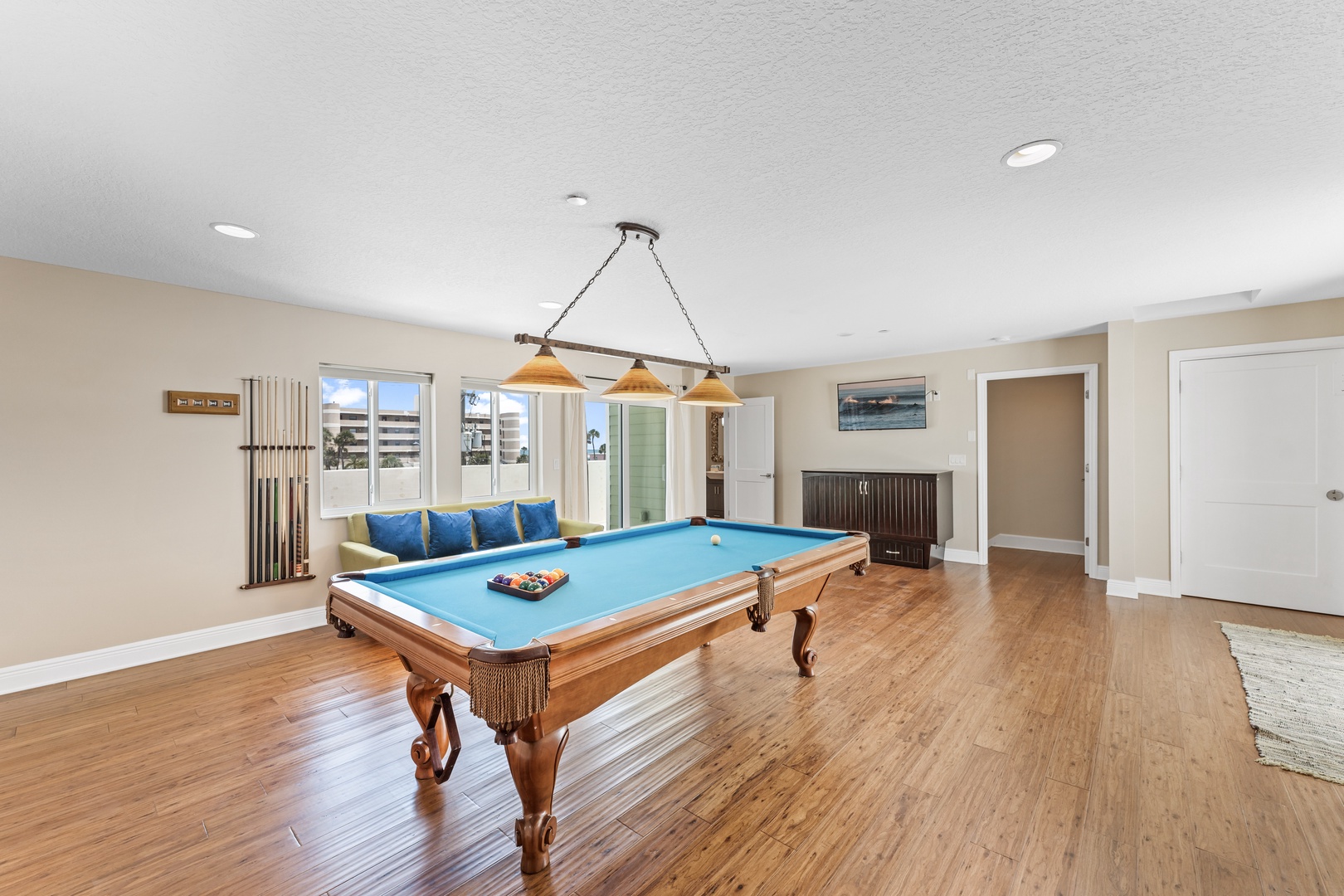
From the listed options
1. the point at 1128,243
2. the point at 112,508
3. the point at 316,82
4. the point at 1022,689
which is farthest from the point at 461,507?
the point at 1128,243

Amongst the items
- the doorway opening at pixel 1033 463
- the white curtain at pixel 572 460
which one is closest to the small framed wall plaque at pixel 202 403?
the white curtain at pixel 572 460

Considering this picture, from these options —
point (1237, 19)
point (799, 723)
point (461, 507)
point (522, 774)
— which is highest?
point (1237, 19)

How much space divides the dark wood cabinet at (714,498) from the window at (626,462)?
1194mm

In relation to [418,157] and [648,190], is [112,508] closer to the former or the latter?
[418,157]

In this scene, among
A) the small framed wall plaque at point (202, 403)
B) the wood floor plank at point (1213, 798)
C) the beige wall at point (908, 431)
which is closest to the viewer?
the wood floor plank at point (1213, 798)

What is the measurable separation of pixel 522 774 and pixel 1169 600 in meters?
5.31

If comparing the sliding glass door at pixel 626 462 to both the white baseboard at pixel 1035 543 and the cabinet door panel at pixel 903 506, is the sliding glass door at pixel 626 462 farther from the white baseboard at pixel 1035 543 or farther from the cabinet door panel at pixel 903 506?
the white baseboard at pixel 1035 543

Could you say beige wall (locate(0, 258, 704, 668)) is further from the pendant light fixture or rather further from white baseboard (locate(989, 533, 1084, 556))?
white baseboard (locate(989, 533, 1084, 556))

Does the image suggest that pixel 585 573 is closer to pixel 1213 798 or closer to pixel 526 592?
pixel 526 592

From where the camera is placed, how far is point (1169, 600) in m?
4.39

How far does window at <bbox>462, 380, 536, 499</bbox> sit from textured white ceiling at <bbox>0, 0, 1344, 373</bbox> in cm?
184

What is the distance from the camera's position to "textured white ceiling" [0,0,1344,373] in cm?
136

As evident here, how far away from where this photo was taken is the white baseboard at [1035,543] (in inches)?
253

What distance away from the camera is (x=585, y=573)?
8.14 feet
